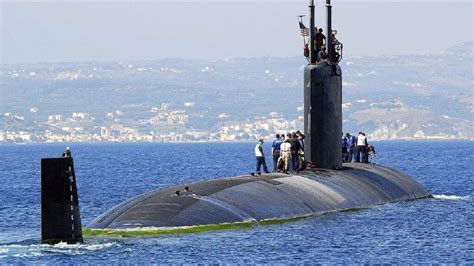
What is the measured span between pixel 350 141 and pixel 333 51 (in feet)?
24.2

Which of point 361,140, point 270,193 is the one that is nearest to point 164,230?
point 270,193

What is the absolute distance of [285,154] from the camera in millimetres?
46094

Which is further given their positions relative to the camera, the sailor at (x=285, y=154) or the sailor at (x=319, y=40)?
the sailor at (x=319, y=40)

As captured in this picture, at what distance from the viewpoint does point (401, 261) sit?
32188 mm

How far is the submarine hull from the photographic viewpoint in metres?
35.8

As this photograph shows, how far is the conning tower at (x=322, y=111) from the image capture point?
153 ft

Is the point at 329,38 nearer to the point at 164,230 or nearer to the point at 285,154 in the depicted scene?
the point at 285,154

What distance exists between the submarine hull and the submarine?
0.10ft

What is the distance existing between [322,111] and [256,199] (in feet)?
27.8

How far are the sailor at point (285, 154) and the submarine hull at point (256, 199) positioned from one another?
0.83 meters

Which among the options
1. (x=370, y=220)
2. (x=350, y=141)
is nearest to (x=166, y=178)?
(x=350, y=141)

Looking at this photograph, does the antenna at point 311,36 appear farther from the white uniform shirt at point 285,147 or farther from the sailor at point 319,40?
the white uniform shirt at point 285,147

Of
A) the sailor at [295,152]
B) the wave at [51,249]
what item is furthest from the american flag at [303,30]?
the wave at [51,249]

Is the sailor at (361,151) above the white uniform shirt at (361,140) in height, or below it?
below
